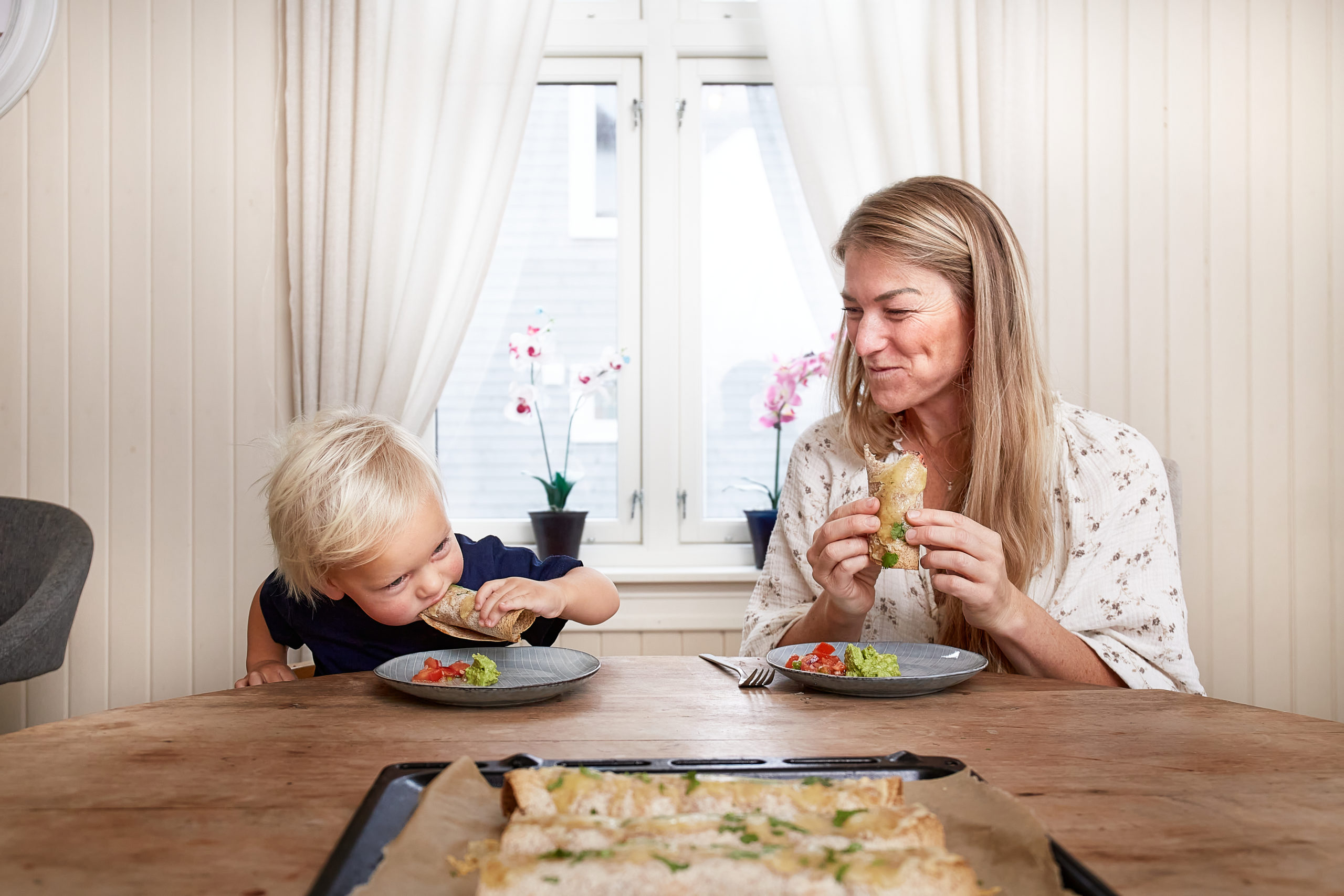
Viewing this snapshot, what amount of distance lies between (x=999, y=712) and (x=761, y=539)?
182cm

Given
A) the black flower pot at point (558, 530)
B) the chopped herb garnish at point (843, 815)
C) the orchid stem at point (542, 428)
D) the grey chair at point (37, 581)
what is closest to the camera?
the chopped herb garnish at point (843, 815)

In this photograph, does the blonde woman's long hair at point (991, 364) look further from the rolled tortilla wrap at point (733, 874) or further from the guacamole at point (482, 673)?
the rolled tortilla wrap at point (733, 874)

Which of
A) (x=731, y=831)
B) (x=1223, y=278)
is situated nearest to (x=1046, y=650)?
(x=731, y=831)

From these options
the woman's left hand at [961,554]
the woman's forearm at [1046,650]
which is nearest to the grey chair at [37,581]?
the woman's left hand at [961,554]

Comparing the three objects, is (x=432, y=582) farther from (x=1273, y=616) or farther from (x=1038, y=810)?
(x=1273, y=616)

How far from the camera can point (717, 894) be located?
0.59 m

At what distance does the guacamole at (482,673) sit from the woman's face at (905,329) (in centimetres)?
93

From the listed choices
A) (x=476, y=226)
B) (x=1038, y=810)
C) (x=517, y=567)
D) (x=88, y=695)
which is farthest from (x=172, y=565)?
(x=1038, y=810)

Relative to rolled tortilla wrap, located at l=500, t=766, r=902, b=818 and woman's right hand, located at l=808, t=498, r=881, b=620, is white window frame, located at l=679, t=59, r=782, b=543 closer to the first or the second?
woman's right hand, located at l=808, t=498, r=881, b=620

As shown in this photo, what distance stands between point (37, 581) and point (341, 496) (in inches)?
57.6

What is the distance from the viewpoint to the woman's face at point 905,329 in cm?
177

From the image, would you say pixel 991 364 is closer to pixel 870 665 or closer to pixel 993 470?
pixel 993 470

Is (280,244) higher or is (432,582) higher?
(280,244)

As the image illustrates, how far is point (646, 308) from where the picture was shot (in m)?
3.17
